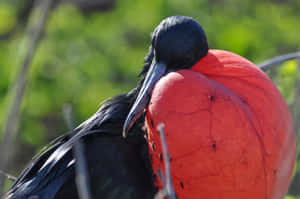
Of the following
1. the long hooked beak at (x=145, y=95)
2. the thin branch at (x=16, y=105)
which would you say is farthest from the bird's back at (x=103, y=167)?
the thin branch at (x=16, y=105)

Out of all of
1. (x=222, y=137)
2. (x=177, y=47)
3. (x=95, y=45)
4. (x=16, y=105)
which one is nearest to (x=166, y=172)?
(x=222, y=137)

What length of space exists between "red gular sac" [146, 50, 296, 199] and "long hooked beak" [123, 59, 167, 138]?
0.23 feet

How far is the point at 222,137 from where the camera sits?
175 cm

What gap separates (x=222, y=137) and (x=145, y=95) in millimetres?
292

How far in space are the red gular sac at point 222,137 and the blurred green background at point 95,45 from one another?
2520 mm

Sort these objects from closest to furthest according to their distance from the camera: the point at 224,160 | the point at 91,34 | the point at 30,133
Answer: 1. the point at 224,160
2. the point at 30,133
3. the point at 91,34

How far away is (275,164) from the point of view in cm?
179

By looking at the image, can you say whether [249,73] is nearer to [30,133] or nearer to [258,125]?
[258,125]

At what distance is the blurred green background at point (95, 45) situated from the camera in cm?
459

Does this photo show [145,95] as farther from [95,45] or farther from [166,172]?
[95,45]

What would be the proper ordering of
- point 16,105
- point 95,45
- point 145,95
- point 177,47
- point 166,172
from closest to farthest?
1. point 166,172
2. point 16,105
3. point 145,95
4. point 177,47
5. point 95,45

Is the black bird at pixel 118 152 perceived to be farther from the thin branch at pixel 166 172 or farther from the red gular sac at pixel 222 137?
the thin branch at pixel 166 172

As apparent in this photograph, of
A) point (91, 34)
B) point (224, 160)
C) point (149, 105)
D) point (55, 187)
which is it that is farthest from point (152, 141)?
point (91, 34)

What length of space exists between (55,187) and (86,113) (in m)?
2.46
